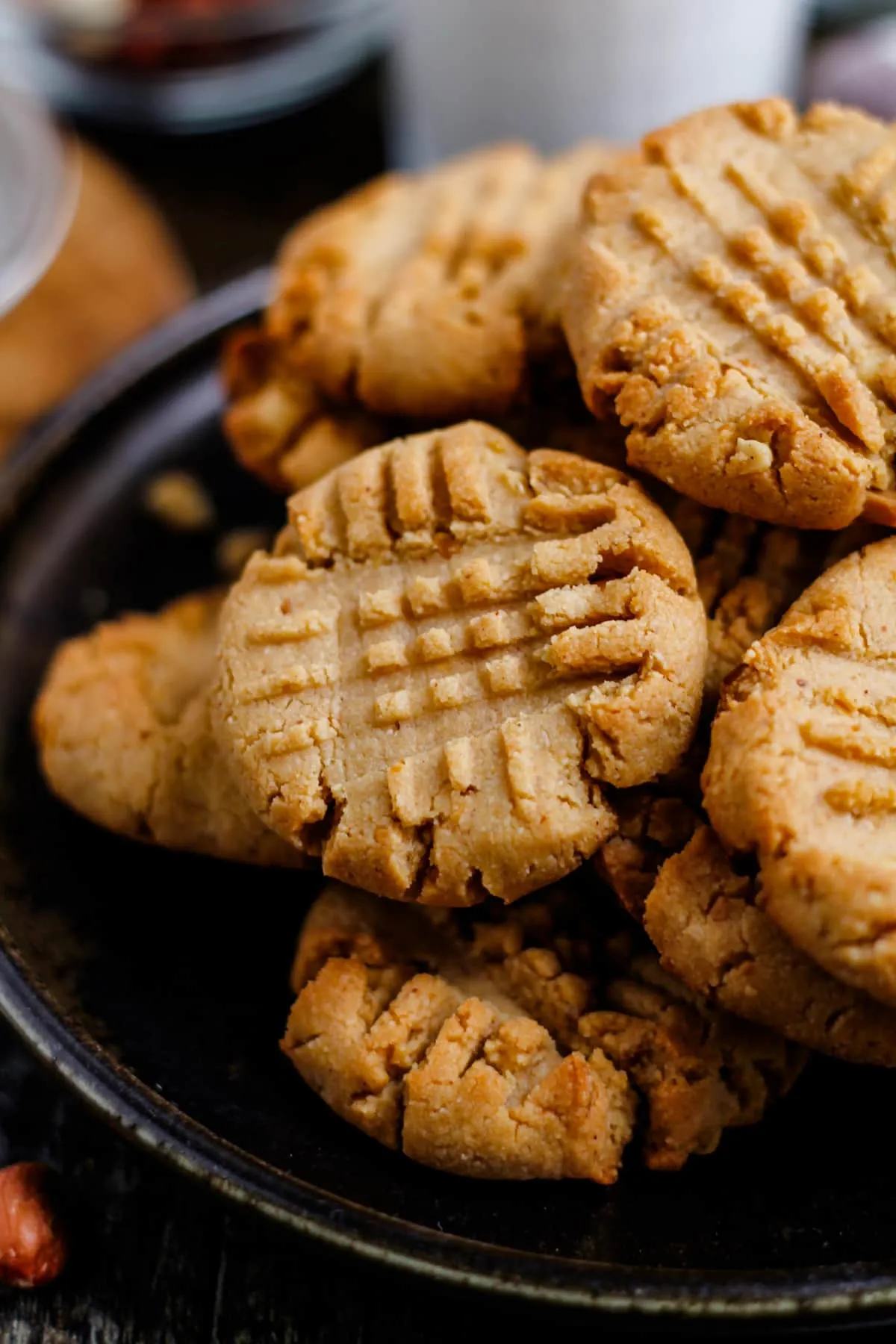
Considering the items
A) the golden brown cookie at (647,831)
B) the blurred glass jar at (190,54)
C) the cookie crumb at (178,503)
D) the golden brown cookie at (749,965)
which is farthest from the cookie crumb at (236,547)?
the blurred glass jar at (190,54)

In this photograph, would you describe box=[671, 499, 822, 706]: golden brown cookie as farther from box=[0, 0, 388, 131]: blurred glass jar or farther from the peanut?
box=[0, 0, 388, 131]: blurred glass jar

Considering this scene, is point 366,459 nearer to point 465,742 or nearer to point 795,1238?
point 465,742

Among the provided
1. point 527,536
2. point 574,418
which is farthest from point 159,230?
point 527,536

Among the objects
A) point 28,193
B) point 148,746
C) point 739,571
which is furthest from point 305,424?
point 28,193

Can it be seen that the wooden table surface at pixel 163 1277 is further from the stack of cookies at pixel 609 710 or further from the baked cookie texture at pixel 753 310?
the baked cookie texture at pixel 753 310

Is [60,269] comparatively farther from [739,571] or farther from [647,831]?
[647,831]
